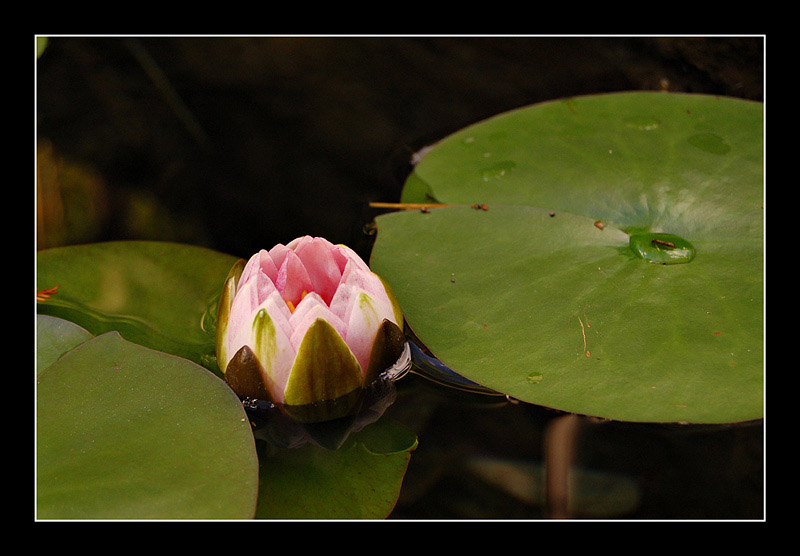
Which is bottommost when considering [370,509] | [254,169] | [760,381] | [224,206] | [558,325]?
[370,509]

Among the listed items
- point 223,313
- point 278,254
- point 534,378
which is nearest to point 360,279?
point 278,254

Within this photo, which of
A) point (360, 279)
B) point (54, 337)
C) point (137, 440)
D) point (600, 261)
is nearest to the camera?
point (137, 440)

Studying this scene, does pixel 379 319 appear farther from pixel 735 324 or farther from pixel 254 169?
pixel 254 169

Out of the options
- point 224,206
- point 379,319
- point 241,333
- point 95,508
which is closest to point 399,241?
point 379,319

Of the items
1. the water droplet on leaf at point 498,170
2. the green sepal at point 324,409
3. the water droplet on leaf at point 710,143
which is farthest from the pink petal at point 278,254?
the water droplet on leaf at point 710,143

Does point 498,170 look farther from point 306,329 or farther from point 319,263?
point 306,329
